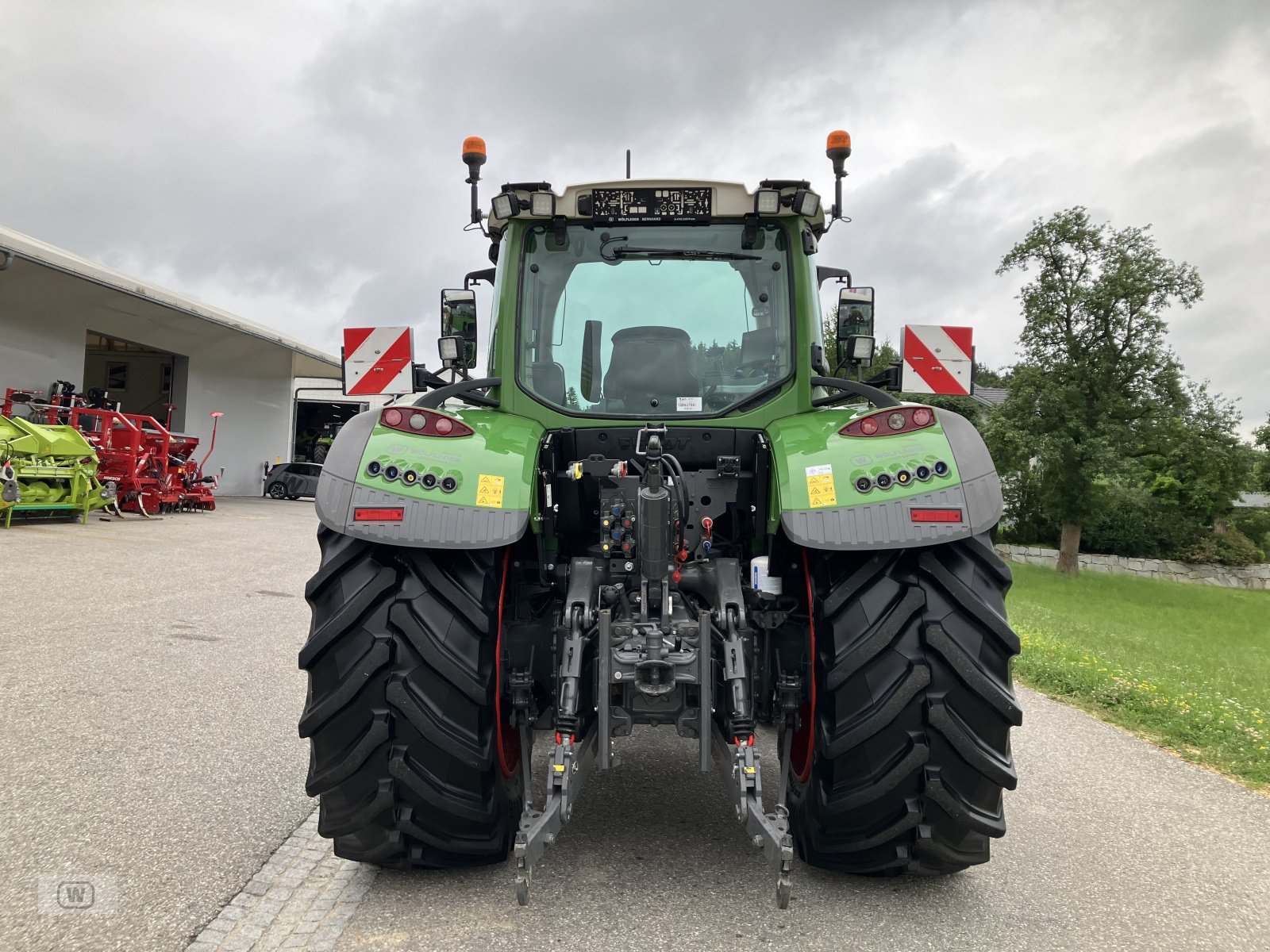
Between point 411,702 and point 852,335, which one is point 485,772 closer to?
point 411,702

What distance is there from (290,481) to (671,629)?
2483 cm

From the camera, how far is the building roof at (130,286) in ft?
49.0

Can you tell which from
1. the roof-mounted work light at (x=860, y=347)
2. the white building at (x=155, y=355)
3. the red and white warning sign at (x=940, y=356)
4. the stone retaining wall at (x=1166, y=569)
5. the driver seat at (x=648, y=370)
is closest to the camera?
the driver seat at (x=648, y=370)

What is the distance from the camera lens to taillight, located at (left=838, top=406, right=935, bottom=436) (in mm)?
2635

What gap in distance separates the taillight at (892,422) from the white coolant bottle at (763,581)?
0.52 m

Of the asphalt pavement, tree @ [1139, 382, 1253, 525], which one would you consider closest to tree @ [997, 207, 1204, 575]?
tree @ [1139, 382, 1253, 525]

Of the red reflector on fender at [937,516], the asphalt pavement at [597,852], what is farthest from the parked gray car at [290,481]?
the red reflector on fender at [937,516]

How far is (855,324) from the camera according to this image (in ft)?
11.8

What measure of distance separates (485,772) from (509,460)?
0.95 meters

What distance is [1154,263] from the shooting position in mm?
22875

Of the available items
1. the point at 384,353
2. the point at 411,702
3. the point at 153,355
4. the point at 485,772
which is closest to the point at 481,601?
the point at 411,702

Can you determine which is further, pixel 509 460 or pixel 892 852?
pixel 509 460

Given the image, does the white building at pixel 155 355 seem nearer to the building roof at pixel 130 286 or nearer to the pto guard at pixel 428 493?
the building roof at pixel 130 286

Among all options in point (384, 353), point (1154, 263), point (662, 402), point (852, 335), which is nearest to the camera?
point (662, 402)
